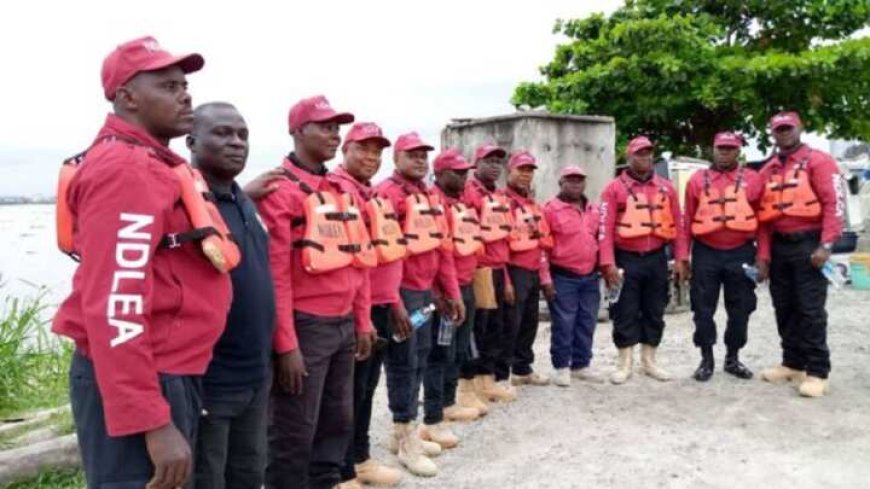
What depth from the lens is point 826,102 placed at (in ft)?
43.1

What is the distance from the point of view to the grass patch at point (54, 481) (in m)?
4.27

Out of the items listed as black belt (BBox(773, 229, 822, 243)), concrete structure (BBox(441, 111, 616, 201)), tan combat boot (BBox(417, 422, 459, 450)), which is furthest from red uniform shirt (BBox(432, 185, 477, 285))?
concrete structure (BBox(441, 111, 616, 201))

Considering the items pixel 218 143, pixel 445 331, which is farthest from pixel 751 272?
pixel 218 143

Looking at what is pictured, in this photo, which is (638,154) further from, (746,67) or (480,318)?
(746,67)

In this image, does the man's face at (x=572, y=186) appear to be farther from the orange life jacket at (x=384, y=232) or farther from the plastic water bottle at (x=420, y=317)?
the orange life jacket at (x=384, y=232)

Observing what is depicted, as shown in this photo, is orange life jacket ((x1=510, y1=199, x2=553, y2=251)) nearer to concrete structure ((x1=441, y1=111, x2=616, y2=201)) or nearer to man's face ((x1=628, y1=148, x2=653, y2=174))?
man's face ((x1=628, y1=148, x2=653, y2=174))

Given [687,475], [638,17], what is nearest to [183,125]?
[687,475]

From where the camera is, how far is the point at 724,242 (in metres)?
6.29

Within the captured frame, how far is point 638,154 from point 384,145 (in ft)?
10.2

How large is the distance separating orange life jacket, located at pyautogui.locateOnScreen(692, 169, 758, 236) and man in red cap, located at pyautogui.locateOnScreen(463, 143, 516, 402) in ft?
5.72

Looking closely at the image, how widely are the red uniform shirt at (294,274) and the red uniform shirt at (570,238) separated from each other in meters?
3.05

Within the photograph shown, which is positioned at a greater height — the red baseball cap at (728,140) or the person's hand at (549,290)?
the red baseball cap at (728,140)

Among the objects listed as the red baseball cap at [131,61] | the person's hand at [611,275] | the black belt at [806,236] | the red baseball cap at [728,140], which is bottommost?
the person's hand at [611,275]

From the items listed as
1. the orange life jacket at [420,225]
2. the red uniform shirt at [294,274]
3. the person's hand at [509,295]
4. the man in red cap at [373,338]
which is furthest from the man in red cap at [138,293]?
the person's hand at [509,295]
